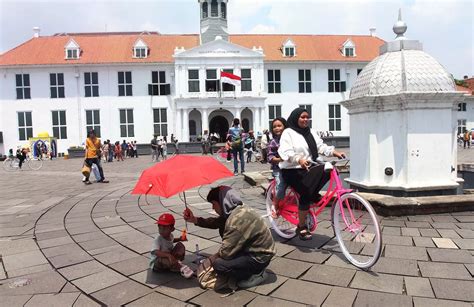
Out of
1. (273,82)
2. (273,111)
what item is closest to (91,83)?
(273,82)

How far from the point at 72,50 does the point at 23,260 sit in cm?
3758

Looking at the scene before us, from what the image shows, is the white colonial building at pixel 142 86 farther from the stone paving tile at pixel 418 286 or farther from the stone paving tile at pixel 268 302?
the stone paving tile at pixel 268 302

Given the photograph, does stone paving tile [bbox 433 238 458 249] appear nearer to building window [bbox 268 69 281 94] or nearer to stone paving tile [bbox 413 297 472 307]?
stone paving tile [bbox 413 297 472 307]

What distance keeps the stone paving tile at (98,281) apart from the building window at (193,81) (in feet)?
109

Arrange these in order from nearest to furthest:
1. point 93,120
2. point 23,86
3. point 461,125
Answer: point 23,86 < point 93,120 < point 461,125

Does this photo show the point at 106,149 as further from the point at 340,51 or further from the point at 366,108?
the point at 340,51

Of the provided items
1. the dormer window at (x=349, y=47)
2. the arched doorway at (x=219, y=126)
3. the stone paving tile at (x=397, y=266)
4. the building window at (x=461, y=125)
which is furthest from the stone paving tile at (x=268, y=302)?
the building window at (x=461, y=125)

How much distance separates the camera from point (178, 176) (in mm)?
3307

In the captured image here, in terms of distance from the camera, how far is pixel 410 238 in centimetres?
439

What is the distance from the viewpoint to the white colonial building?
35625 mm

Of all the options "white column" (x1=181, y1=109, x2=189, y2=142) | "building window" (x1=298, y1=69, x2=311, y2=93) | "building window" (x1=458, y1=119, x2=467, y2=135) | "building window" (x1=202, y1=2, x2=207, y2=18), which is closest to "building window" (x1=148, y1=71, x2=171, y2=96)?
"white column" (x1=181, y1=109, x2=189, y2=142)

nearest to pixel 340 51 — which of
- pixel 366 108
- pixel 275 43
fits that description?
pixel 275 43

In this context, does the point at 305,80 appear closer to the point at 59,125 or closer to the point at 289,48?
the point at 289,48

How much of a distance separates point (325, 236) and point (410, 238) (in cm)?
103
